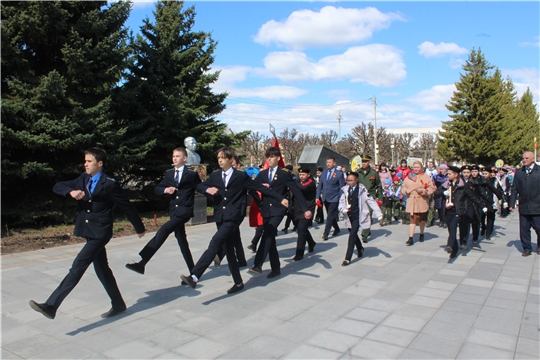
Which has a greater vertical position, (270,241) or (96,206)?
(96,206)

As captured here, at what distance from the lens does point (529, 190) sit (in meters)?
8.18

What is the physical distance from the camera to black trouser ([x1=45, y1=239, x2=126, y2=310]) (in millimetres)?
4289

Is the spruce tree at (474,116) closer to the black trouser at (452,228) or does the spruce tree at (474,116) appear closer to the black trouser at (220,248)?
the black trouser at (452,228)

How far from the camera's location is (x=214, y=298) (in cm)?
543

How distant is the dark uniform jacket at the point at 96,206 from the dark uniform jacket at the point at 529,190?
7.42 metres

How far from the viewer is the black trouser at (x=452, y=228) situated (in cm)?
779

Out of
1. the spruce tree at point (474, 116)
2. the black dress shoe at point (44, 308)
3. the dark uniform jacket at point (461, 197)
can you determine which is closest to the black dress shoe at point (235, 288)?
the black dress shoe at point (44, 308)

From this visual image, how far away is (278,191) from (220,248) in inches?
62.1

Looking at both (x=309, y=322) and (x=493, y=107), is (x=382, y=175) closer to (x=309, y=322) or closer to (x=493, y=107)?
(x=309, y=322)

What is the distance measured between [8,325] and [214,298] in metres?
2.28

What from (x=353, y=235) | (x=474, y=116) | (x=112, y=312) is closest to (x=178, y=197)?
(x=112, y=312)

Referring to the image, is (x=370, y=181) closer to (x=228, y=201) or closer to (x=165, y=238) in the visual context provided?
(x=228, y=201)

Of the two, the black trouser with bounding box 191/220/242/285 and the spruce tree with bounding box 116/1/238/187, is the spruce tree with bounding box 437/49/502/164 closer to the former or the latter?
the spruce tree with bounding box 116/1/238/187

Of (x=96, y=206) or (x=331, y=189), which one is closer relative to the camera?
(x=96, y=206)
